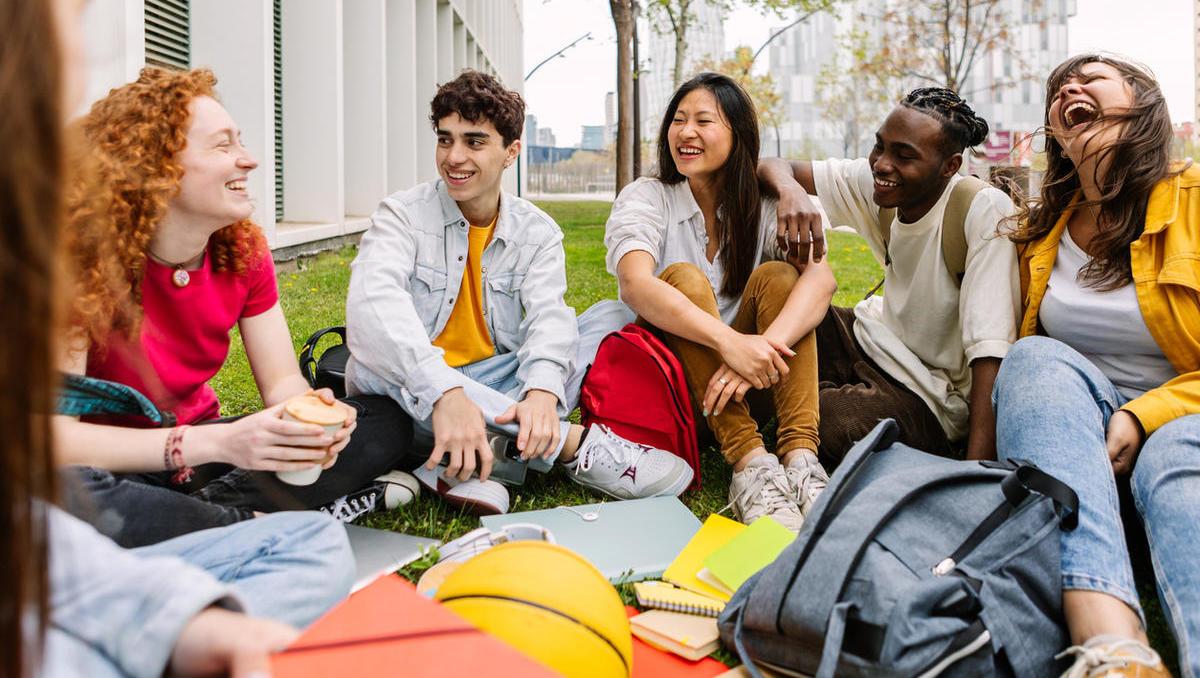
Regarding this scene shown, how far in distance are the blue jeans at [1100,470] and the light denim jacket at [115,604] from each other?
185cm

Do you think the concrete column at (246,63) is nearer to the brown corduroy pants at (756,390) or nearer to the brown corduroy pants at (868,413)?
the brown corduroy pants at (756,390)

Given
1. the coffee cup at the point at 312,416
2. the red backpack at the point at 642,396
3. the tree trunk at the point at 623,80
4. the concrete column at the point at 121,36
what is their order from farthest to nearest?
1. the tree trunk at the point at 623,80
2. the concrete column at the point at 121,36
3. the red backpack at the point at 642,396
4. the coffee cup at the point at 312,416

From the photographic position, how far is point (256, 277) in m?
2.82

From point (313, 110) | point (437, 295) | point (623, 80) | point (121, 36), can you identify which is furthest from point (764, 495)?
point (623, 80)

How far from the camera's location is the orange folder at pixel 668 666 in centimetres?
209

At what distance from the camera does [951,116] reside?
11.1ft

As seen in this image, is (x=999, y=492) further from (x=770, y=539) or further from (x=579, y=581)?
(x=579, y=581)

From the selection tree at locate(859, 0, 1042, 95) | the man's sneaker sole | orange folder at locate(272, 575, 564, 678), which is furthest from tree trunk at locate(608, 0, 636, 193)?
orange folder at locate(272, 575, 564, 678)

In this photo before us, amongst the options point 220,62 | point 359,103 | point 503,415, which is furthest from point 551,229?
point 359,103

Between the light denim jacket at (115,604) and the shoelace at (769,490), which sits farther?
the shoelace at (769,490)

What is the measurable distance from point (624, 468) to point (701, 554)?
0.62m

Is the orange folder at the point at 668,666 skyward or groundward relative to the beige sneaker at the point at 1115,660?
groundward

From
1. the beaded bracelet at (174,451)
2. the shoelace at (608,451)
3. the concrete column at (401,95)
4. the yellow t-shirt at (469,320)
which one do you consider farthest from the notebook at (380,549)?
the concrete column at (401,95)

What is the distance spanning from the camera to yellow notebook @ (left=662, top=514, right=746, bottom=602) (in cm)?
244
